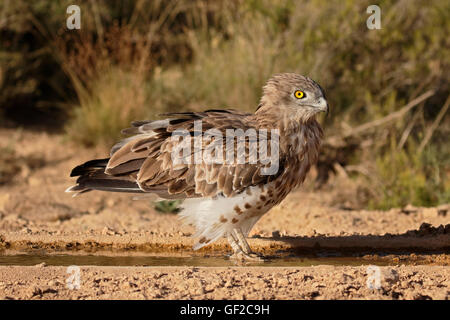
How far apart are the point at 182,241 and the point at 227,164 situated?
1.11 meters

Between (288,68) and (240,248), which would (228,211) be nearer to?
(240,248)

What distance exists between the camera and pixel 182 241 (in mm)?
6680

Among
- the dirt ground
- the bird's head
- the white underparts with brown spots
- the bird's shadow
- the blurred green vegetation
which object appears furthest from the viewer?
the blurred green vegetation

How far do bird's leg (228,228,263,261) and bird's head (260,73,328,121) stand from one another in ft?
3.64

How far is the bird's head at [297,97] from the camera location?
5.97 m

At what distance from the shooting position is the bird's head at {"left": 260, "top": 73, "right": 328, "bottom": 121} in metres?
5.97

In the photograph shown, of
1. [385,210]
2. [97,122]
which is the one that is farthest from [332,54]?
[97,122]

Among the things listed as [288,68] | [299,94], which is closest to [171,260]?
[299,94]

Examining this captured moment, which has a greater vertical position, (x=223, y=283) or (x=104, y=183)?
(x=104, y=183)

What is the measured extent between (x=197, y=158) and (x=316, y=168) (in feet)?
14.4

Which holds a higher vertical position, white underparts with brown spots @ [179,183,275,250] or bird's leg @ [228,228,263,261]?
white underparts with brown spots @ [179,183,275,250]

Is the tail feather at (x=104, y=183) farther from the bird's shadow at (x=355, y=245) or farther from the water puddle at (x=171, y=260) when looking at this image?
the bird's shadow at (x=355, y=245)

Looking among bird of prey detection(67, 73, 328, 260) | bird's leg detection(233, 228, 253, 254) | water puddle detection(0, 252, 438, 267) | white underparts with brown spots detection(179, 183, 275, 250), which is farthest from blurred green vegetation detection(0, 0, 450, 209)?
white underparts with brown spots detection(179, 183, 275, 250)

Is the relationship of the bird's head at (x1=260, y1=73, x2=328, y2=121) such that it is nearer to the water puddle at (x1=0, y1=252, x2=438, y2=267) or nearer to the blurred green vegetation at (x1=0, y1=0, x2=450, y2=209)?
the water puddle at (x1=0, y1=252, x2=438, y2=267)
